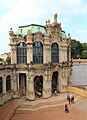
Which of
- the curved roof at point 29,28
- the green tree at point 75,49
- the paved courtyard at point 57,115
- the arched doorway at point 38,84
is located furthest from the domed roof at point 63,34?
the green tree at point 75,49

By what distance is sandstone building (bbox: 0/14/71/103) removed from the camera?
35469 mm

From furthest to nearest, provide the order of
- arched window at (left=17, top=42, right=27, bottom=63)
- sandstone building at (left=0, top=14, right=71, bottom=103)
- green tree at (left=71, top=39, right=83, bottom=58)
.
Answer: green tree at (left=71, top=39, right=83, bottom=58)
arched window at (left=17, top=42, right=27, bottom=63)
sandstone building at (left=0, top=14, right=71, bottom=103)

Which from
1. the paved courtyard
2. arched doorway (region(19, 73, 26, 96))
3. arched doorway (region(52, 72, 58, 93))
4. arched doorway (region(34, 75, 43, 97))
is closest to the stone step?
the paved courtyard

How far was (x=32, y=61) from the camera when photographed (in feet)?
118

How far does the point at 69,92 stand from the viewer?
40281mm

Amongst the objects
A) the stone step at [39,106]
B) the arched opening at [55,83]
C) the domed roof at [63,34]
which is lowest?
the stone step at [39,106]

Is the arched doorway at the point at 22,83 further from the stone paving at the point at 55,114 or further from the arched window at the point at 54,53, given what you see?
the arched window at the point at 54,53

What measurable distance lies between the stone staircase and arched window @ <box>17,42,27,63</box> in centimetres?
774

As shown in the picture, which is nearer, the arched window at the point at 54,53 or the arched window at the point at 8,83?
the arched window at the point at 8,83

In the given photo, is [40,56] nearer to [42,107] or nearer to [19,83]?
[19,83]

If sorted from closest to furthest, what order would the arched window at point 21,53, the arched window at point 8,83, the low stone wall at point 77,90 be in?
the arched window at point 8,83
the arched window at point 21,53
the low stone wall at point 77,90

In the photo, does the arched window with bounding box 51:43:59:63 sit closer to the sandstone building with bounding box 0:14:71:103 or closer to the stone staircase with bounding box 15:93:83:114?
the sandstone building with bounding box 0:14:71:103

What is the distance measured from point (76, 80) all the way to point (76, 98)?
425 inches

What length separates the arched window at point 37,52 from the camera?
36.6 metres
